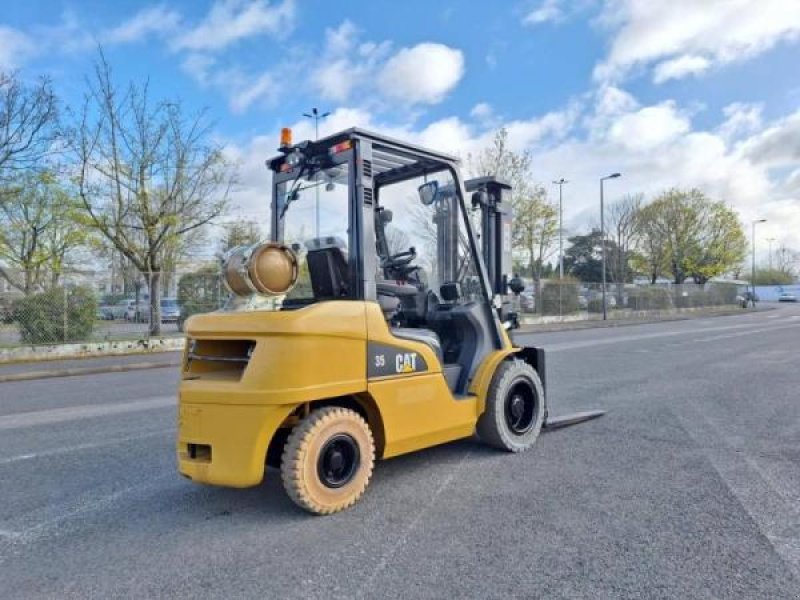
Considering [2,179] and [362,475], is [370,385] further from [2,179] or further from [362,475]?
[2,179]

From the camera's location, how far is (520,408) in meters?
5.77

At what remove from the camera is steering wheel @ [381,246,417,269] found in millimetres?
5414

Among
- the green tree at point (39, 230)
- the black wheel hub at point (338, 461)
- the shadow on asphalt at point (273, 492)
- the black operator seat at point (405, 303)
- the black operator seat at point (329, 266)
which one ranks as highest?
the green tree at point (39, 230)

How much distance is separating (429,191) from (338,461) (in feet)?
8.82

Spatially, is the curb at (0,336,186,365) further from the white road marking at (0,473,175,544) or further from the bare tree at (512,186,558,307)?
the bare tree at (512,186,558,307)

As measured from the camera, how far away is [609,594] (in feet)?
9.79

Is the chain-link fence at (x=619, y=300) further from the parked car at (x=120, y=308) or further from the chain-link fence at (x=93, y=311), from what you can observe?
the parked car at (x=120, y=308)

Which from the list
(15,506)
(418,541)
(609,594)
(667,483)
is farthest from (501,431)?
(15,506)

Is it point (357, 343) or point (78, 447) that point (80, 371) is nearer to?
point (78, 447)

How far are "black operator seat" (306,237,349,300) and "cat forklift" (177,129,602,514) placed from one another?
0.04 ft

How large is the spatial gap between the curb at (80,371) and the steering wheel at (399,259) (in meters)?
10.5

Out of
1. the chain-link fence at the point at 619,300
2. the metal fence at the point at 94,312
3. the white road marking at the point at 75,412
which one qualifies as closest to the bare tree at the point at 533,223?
the chain-link fence at the point at 619,300

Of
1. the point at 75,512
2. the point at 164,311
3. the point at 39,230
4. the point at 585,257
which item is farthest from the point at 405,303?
the point at 585,257

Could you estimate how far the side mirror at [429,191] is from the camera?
565 centimetres
